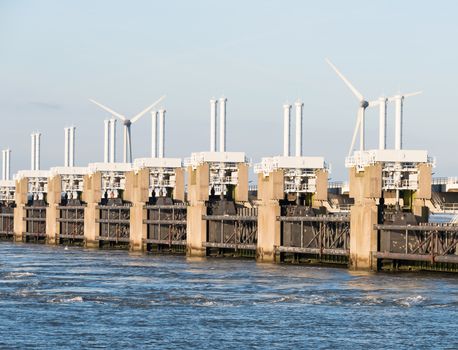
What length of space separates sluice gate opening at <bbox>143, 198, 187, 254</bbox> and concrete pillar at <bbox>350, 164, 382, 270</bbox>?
37.3 metres

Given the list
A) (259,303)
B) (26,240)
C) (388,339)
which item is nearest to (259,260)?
(259,303)

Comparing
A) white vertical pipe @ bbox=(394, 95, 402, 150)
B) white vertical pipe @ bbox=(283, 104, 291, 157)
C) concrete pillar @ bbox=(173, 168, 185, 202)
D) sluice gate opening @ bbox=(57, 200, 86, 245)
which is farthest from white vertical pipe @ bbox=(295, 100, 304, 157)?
sluice gate opening @ bbox=(57, 200, 86, 245)

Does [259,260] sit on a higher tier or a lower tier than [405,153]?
lower

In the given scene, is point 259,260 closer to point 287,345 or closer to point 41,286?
point 41,286

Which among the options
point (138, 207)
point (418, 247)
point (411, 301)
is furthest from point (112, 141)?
point (411, 301)

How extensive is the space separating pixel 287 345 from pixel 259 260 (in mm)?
66095

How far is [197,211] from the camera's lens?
141m

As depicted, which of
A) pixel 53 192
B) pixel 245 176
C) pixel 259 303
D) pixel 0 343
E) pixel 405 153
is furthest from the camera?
pixel 53 192

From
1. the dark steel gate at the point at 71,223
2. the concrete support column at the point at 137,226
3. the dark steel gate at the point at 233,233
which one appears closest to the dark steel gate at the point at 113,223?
the concrete support column at the point at 137,226

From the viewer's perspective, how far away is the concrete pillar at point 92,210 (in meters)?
172

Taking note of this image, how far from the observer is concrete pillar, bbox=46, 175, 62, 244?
610 feet

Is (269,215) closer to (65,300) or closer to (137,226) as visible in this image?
(137,226)

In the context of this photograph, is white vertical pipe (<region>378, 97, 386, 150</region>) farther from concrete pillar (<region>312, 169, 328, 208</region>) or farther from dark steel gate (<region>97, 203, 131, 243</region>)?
dark steel gate (<region>97, 203, 131, 243</region>)

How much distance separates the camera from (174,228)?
152 m
